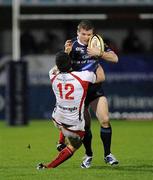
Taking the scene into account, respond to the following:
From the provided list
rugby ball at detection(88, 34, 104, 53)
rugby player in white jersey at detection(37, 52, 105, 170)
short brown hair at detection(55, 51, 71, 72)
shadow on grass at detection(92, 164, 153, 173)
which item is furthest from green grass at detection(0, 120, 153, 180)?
rugby ball at detection(88, 34, 104, 53)

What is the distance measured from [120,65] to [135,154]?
29.9 feet

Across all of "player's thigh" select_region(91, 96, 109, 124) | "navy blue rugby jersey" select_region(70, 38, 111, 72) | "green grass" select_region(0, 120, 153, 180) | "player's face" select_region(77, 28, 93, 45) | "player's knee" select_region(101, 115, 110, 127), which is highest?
"player's face" select_region(77, 28, 93, 45)

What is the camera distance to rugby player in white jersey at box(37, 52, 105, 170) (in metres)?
11.2

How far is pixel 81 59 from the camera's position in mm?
12102

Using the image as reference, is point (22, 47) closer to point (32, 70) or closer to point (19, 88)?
point (32, 70)

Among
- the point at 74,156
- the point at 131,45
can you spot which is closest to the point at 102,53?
the point at 74,156

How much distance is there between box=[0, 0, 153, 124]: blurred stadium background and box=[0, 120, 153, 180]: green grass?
785 millimetres

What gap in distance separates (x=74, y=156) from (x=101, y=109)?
198 centimetres

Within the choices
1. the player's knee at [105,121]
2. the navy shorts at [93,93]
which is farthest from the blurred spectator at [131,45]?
the player's knee at [105,121]

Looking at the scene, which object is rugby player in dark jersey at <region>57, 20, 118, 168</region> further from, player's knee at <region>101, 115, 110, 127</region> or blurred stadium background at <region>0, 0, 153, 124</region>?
blurred stadium background at <region>0, 0, 153, 124</region>

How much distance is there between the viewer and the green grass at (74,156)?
36.7 ft

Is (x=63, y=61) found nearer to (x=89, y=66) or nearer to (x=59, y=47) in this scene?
(x=89, y=66)

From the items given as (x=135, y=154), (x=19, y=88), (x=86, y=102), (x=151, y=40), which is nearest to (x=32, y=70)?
(x=19, y=88)

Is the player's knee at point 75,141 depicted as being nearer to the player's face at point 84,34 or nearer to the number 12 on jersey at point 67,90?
the number 12 on jersey at point 67,90
